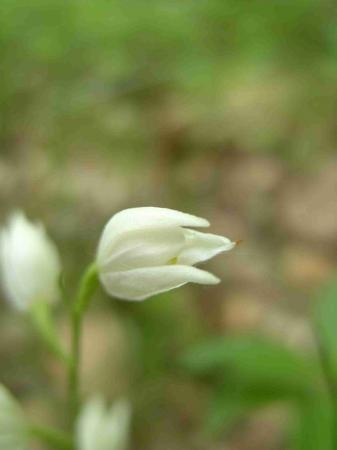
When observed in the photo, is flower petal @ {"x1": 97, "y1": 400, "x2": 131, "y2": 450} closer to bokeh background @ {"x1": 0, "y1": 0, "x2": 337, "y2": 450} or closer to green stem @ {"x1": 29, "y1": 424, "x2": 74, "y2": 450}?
green stem @ {"x1": 29, "y1": 424, "x2": 74, "y2": 450}

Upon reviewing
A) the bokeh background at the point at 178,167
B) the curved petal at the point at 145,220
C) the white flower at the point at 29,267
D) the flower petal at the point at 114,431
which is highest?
the bokeh background at the point at 178,167

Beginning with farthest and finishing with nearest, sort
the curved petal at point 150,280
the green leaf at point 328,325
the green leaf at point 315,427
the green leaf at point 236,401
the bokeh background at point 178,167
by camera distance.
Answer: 1. the bokeh background at point 178,167
2. the green leaf at point 236,401
3. the green leaf at point 328,325
4. the green leaf at point 315,427
5. the curved petal at point 150,280

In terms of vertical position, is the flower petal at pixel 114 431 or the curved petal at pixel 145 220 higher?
the curved petal at pixel 145 220

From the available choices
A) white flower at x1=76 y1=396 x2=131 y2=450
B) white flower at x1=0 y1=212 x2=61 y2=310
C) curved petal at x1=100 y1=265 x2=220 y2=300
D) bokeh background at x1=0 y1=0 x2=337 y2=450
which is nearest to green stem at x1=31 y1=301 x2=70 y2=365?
white flower at x1=0 y1=212 x2=61 y2=310

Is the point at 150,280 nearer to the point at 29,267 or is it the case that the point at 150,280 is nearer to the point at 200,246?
the point at 200,246

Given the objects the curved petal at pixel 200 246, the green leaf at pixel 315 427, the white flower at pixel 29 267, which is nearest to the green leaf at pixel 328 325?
the green leaf at pixel 315 427

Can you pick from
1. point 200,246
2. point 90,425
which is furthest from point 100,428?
point 200,246

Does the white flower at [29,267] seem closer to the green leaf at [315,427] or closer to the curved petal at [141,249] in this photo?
the curved petal at [141,249]
